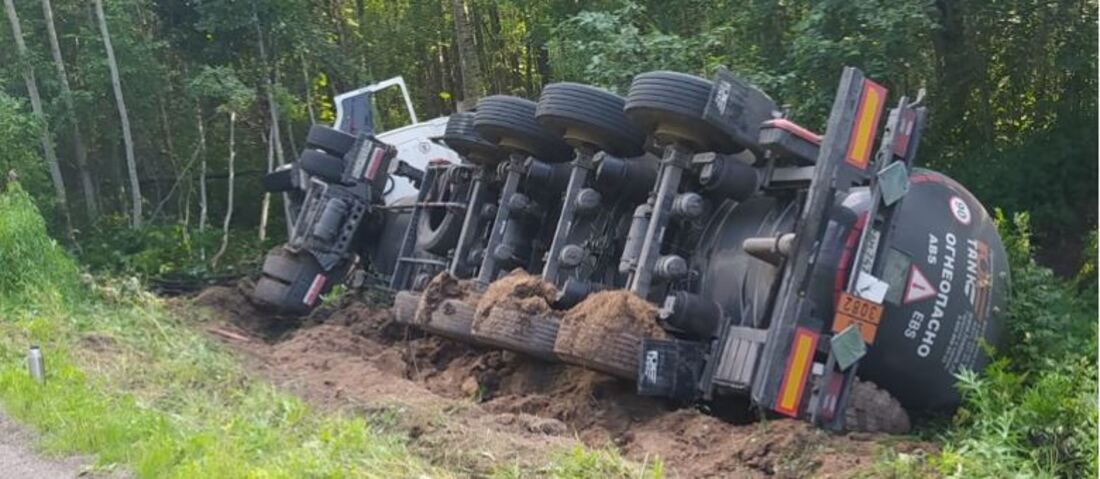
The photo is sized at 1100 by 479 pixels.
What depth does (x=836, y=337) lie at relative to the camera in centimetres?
571

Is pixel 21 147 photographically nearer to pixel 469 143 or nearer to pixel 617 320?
pixel 469 143

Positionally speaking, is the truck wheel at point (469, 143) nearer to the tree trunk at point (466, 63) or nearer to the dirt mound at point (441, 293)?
the dirt mound at point (441, 293)

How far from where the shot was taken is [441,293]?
8.22m

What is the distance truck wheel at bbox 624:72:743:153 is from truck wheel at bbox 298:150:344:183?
16.7 feet

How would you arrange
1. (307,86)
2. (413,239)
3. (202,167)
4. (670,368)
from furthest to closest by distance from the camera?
(307,86), (202,167), (413,239), (670,368)

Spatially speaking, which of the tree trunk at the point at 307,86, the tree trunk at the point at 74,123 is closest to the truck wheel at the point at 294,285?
the tree trunk at the point at 74,123

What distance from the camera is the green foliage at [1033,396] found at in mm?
4883

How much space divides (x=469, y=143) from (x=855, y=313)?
12.9 feet

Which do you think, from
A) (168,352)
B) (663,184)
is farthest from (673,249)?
(168,352)

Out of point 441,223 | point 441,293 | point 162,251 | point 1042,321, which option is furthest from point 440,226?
point 162,251

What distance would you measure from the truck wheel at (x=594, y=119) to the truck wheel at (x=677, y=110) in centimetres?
65

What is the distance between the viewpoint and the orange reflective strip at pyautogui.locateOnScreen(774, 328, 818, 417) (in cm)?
570

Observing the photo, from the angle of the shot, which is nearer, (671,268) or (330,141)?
(671,268)

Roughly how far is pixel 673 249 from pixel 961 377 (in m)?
1.79
